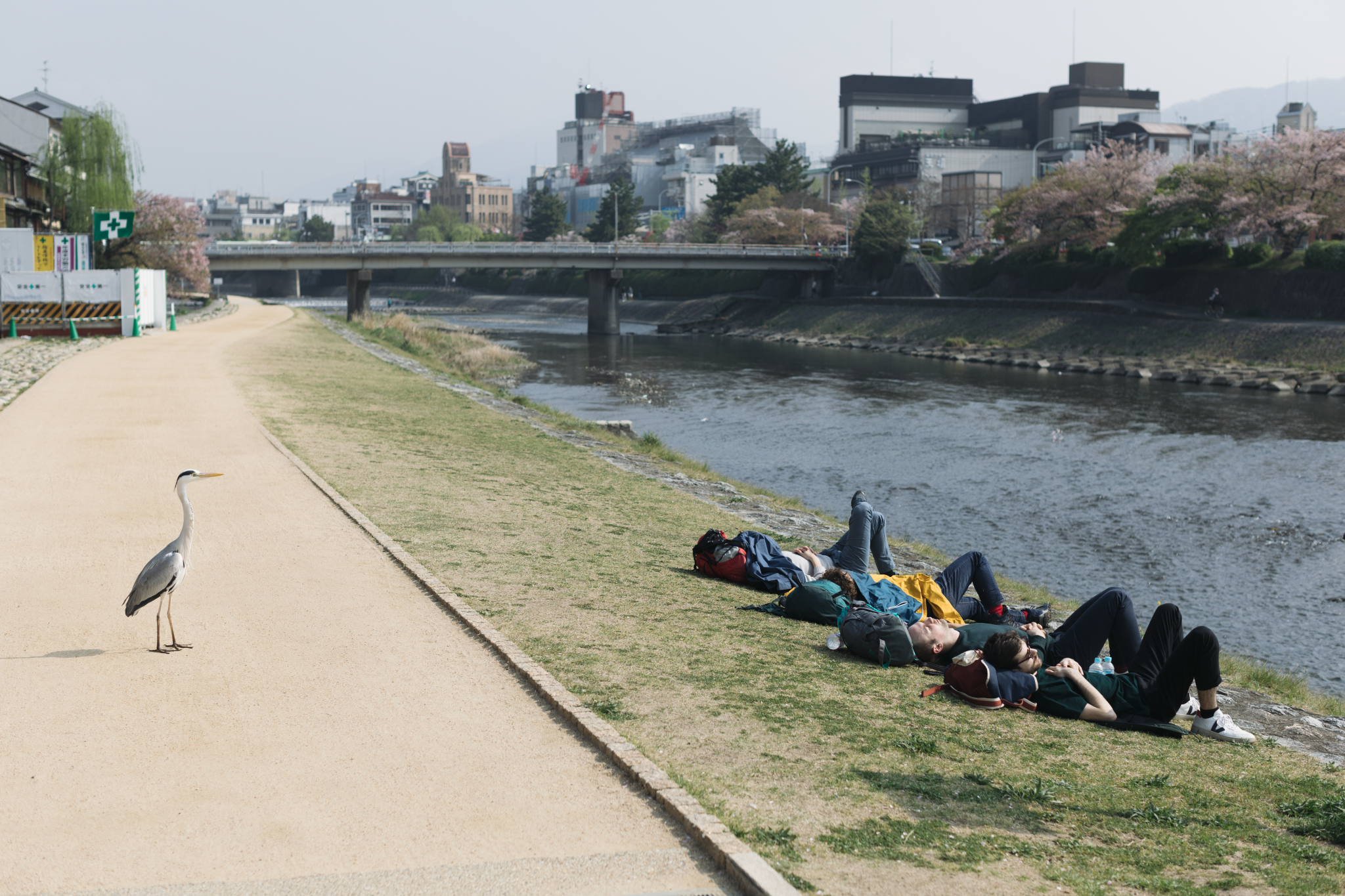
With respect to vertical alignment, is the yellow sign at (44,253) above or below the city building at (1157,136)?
below

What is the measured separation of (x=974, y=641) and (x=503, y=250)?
233ft

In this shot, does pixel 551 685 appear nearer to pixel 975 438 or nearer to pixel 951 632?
pixel 951 632

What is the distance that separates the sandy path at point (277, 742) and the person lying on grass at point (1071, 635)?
3.58 m

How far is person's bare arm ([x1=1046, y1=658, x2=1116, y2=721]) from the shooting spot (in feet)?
27.7

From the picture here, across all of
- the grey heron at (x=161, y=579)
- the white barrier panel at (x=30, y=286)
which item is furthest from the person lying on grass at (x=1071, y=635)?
the white barrier panel at (x=30, y=286)

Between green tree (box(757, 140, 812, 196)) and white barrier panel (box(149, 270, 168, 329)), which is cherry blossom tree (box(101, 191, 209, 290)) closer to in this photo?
white barrier panel (box(149, 270, 168, 329))

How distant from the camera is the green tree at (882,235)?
274ft

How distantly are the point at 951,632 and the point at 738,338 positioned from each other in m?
69.9

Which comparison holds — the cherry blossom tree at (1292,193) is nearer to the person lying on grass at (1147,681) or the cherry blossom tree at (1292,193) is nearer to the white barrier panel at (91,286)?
the white barrier panel at (91,286)

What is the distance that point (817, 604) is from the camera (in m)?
10.7

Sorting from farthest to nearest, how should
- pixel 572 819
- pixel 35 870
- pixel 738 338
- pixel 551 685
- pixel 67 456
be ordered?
1. pixel 738 338
2. pixel 67 456
3. pixel 551 685
4. pixel 572 819
5. pixel 35 870

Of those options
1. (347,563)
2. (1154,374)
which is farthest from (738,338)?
(347,563)

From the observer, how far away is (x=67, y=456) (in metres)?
16.6

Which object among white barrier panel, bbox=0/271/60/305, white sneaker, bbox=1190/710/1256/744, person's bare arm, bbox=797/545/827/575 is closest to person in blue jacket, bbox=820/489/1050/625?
person's bare arm, bbox=797/545/827/575
